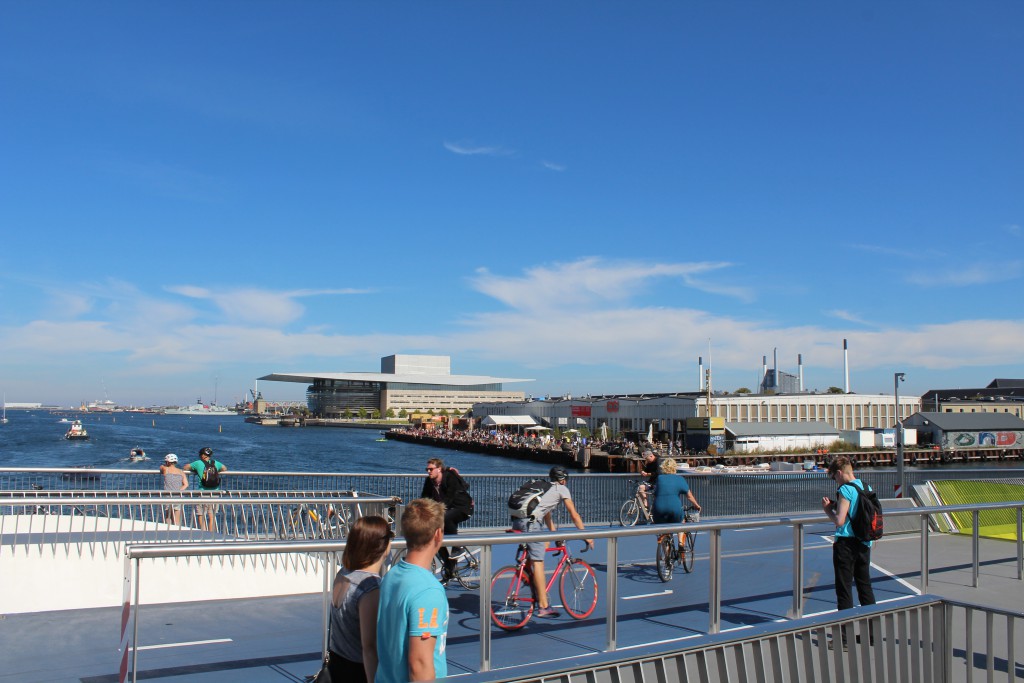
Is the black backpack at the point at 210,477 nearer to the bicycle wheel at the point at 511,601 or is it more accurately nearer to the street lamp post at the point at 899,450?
the bicycle wheel at the point at 511,601

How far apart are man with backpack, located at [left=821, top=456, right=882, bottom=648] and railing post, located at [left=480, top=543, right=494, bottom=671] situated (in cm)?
326

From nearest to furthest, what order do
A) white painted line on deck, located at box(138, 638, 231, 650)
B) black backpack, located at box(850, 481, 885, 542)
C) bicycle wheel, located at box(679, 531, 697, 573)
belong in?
white painted line on deck, located at box(138, 638, 231, 650) < black backpack, located at box(850, 481, 885, 542) < bicycle wheel, located at box(679, 531, 697, 573)

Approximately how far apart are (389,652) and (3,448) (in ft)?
329

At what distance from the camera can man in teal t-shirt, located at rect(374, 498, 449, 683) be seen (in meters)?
3.44

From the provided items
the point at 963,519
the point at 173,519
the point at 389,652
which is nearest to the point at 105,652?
the point at 173,519

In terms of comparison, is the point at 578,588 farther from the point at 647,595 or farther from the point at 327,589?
the point at 327,589

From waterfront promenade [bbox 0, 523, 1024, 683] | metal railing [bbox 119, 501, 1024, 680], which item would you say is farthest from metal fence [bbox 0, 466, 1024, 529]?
metal railing [bbox 119, 501, 1024, 680]

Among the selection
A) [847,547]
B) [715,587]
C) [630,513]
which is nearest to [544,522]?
[715,587]

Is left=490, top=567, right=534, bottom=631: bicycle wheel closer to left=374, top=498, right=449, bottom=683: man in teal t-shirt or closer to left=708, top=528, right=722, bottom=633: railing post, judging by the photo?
left=708, top=528, right=722, bottom=633: railing post

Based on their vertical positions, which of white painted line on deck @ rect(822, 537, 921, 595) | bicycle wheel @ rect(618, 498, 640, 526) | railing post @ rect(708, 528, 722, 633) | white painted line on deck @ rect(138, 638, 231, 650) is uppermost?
railing post @ rect(708, 528, 722, 633)

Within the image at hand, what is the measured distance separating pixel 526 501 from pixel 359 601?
15.6 ft

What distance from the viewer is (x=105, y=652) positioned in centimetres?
739

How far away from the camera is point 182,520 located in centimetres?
1109

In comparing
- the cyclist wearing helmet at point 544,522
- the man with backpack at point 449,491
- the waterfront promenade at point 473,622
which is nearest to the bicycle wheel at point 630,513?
the waterfront promenade at point 473,622
